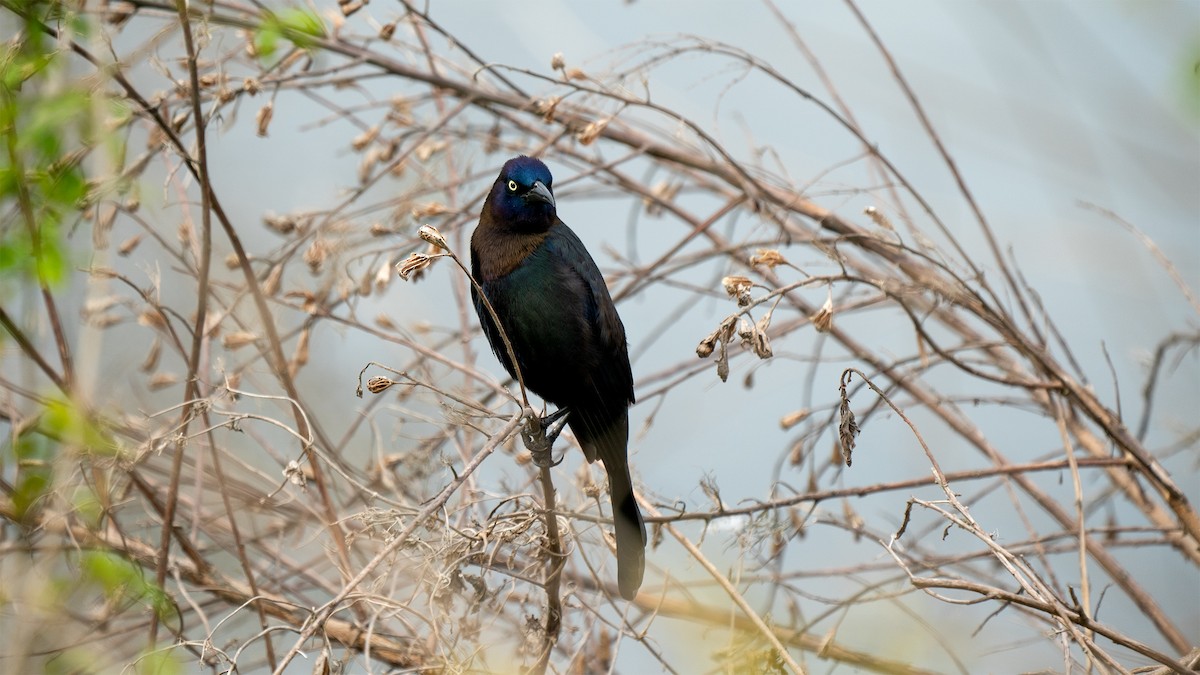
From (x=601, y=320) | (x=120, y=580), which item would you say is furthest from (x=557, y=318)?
(x=120, y=580)

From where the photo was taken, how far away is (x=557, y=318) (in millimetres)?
3414

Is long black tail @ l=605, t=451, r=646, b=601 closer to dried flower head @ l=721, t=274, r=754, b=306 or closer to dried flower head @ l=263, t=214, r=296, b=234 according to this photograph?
dried flower head @ l=721, t=274, r=754, b=306

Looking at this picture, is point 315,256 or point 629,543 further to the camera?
point 315,256

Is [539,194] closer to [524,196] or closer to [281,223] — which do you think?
[524,196]

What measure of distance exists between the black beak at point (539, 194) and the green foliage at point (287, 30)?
76 cm

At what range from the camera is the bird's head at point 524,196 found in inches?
136

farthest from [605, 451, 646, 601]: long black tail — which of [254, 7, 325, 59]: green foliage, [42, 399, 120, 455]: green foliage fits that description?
[254, 7, 325, 59]: green foliage

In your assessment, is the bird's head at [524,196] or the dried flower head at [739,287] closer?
the dried flower head at [739,287]

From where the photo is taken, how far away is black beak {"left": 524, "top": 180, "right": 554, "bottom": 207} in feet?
11.2

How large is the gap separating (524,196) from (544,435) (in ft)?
2.46

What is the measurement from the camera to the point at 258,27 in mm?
3209

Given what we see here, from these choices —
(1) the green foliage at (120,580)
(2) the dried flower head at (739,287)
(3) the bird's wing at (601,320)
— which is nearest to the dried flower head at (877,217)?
(2) the dried flower head at (739,287)

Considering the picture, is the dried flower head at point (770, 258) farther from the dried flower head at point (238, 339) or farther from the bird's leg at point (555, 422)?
the dried flower head at point (238, 339)

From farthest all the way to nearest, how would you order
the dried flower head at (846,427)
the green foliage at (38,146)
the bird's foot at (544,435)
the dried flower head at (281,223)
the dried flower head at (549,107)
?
the dried flower head at (281,223) < the dried flower head at (549,107) < the bird's foot at (544,435) < the green foliage at (38,146) < the dried flower head at (846,427)
